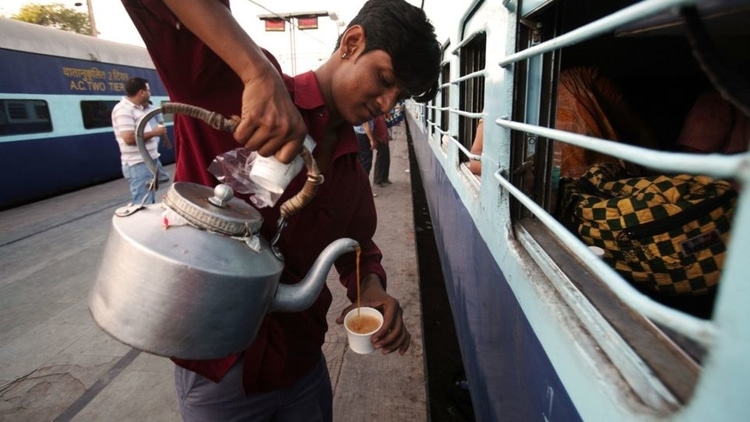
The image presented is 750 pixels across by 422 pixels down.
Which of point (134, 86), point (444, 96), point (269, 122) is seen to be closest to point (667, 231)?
point (269, 122)

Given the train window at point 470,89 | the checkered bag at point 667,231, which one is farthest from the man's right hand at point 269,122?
the train window at point 470,89

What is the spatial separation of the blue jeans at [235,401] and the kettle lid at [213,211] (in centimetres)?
44

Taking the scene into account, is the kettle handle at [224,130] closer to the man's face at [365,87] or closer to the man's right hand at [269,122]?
the man's right hand at [269,122]

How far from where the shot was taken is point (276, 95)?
81 cm

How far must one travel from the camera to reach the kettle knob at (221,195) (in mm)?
904

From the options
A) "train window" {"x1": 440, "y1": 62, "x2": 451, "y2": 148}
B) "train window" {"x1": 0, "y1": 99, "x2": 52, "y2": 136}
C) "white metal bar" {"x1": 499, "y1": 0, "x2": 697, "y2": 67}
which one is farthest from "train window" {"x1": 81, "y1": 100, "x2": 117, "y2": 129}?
"white metal bar" {"x1": 499, "y1": 0, "x2": 697, "y2": 67}

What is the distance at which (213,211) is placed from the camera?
34.5 inches

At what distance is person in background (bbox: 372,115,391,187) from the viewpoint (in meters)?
6.61

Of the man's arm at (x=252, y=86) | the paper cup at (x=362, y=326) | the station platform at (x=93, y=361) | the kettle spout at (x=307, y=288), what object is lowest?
the station platform at (x=93, y=361)

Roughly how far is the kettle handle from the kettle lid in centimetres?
9

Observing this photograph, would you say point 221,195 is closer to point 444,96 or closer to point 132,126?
point 444,96

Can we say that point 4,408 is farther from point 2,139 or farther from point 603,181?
point 2,139

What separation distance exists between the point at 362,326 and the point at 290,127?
794mm

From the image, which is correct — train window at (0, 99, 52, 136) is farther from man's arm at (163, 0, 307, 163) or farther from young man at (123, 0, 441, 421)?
man's arm at (163, 0, 307, 163)
